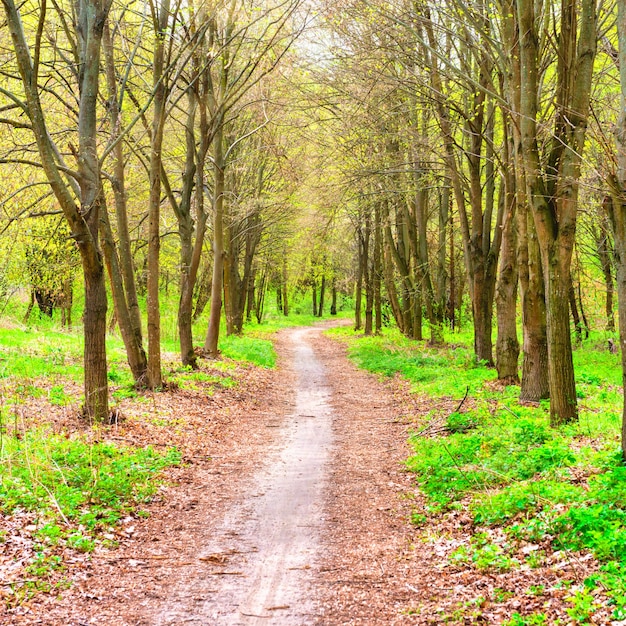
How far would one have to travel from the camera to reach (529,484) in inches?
236

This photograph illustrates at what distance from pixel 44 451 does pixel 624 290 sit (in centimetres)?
655

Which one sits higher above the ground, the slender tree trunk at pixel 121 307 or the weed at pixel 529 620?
the slender tree trunk at pixel 121 307

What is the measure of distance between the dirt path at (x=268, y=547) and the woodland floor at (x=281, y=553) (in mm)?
16

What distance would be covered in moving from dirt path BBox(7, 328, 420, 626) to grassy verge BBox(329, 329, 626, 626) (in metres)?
0.57

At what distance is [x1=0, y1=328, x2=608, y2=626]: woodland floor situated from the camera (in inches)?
174

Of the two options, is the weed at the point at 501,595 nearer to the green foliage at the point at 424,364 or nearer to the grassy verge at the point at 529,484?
the grassy verge at the point at 529,484

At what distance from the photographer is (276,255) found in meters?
35.9

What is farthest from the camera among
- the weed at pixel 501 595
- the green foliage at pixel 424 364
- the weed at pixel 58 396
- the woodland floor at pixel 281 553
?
the green foliage at pixel 424 364

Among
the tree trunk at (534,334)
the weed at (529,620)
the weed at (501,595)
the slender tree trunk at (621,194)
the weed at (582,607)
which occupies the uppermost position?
the slender tree trunk at (621,194)

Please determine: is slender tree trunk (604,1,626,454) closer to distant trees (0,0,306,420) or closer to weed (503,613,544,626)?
weed (503,613,544,626)

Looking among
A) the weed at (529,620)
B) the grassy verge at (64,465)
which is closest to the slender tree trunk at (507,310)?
the grassy verge at (64,465)

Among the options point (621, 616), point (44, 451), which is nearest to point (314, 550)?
point (621, 616)

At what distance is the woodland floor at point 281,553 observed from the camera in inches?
174

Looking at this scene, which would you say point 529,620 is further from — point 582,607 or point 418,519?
point 418,519
